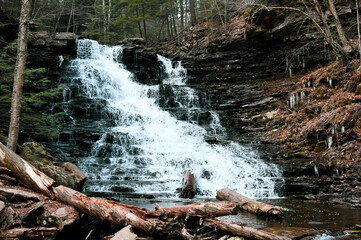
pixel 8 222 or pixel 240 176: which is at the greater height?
pixel 8 222

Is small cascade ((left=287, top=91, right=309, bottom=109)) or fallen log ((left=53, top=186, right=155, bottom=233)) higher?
small cascade ((left=287, top=91, right=309, bottom=109))

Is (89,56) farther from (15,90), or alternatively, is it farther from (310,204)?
(310,204)

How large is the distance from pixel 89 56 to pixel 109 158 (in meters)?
13.4

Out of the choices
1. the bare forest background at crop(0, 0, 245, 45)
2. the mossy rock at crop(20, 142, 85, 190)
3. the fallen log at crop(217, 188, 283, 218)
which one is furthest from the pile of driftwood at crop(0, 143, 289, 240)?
the bare forest background at crop(0, 0, 245, 45)

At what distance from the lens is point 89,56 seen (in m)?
21.5

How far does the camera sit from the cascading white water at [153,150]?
9.30m

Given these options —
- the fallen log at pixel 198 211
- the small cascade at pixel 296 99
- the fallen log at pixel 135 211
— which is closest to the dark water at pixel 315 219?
the fallen log at pixel 198 211

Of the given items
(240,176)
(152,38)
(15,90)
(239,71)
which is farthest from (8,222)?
(152,38)

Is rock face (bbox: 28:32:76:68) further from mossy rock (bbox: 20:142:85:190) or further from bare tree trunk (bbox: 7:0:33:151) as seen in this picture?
bare tree trunk (bbox: 7:0:33:151)

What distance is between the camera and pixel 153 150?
38.3ft

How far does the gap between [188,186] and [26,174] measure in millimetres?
5283

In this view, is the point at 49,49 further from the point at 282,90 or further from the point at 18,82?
the point at 282,90

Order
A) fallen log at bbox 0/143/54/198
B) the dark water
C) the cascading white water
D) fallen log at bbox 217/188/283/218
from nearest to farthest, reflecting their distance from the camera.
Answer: fallen log at bbox 0/143/54/198 < the dark water < fallen log at bbox 217/188/283/218 < the cascading white water

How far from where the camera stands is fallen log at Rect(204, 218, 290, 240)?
353 centimetres
